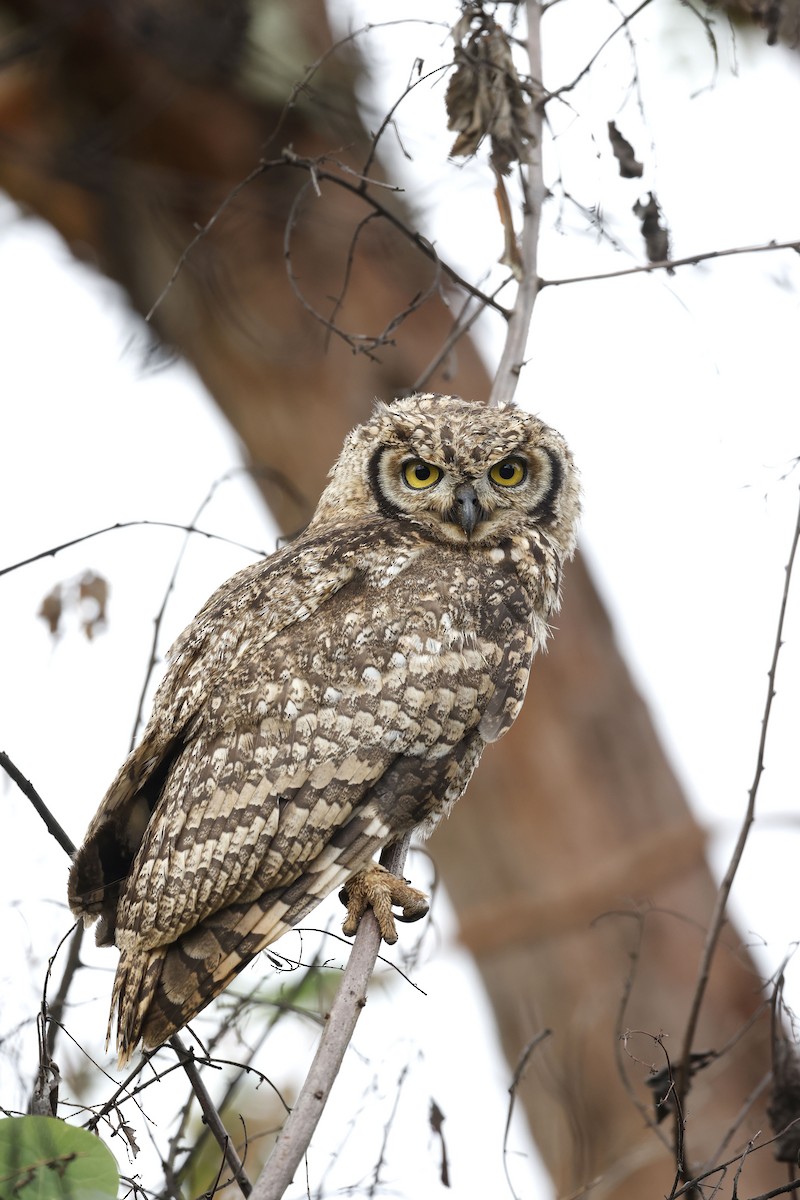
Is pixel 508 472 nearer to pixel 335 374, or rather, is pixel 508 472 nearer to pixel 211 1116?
pixel 211 1116

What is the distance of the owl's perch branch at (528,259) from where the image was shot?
3.13m

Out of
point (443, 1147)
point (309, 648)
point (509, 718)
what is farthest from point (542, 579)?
point (443, 1147)

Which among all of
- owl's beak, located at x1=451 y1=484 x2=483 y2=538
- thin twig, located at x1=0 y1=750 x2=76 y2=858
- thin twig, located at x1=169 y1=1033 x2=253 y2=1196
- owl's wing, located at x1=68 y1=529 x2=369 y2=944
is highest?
owl's beak, located at x1=451 y1=484 x2=483 y2=538

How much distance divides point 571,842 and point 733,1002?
1164mm

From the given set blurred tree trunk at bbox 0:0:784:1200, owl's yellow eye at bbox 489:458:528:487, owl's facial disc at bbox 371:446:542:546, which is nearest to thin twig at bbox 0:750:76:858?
owl's facial disc at bbox 371:446:542:546

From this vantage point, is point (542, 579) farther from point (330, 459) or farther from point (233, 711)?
point (330, 459)

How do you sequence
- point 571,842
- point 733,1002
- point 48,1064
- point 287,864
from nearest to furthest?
1. point 48,1064
2. point 287,864
3. point 733,1002
4. point 571,842

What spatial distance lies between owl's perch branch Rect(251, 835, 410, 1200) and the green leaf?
0.90 ft

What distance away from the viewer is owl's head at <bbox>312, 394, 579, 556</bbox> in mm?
3389

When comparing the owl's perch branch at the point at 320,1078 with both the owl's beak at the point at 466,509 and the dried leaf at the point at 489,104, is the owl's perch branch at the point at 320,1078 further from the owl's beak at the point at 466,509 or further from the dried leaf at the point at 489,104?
the dried leaf at the point at 489,104

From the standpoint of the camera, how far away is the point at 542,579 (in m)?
3.43

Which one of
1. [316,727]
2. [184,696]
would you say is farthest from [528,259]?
[184,696]

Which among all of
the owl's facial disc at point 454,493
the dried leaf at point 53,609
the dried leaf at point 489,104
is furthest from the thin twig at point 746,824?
the dried leaf at point 53,609

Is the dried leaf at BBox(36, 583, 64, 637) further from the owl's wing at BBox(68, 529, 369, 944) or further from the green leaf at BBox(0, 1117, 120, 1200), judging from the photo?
the green leaf at BBox(0, 1117, 120, 1200)
